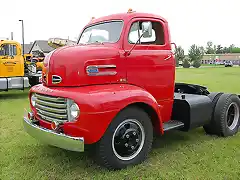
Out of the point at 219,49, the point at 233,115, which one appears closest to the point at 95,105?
the point at 233,115

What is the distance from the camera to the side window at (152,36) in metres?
4.51

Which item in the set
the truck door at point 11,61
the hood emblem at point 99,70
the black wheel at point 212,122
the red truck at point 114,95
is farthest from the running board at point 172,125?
the truck door at point 11,61

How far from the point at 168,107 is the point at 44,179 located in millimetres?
2371

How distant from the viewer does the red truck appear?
3660mm

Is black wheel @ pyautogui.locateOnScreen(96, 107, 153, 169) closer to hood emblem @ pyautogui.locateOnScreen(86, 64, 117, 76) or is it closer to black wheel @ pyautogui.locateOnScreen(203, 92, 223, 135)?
hood emblem @ pyautogui.locateOnScreen(86, 64, 117, 76)

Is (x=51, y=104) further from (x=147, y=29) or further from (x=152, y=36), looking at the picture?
(x=152, y=36)

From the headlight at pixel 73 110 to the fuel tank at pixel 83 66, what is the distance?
14.5 inches

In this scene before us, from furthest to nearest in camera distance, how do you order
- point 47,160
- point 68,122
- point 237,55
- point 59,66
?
point 237,55 → point 47,160 → point 59,66 → point 68,122

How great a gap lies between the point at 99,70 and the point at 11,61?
9129 millimetres

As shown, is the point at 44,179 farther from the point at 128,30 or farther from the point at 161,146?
the point at 128,30

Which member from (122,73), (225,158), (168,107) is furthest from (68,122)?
(225,158)

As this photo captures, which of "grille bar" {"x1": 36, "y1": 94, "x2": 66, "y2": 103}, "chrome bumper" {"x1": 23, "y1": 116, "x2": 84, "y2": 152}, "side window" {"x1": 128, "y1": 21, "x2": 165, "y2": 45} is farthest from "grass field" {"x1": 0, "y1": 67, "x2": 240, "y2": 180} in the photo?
"side window" {"x1": 128, "y1": 21, "x2": 165, "y2": 45}

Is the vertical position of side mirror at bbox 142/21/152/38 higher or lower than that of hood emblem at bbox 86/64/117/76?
higher

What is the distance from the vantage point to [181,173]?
388 cm
